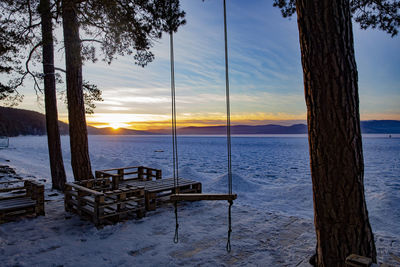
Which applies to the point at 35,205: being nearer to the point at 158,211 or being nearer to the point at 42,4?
the point at 158,211

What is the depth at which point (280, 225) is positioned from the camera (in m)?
5.27

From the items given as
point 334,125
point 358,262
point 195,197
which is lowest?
point 358,262

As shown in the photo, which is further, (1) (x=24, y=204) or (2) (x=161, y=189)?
(2) (x=161, y=189)

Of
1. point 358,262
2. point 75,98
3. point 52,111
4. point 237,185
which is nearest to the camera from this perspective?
point 358,262

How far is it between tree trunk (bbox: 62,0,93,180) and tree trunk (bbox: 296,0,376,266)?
6.82m

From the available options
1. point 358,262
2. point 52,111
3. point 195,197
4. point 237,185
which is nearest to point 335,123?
point 358,262

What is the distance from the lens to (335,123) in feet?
9.53

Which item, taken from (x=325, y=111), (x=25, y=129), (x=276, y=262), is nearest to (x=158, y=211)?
(x=276, y=262)

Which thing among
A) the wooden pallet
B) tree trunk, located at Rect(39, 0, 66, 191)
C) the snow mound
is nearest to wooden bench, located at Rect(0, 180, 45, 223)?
the wooden pallet

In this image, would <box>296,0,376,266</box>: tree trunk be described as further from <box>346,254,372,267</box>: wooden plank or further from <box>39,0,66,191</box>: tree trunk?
<box>39,0,66,191</box>: tree trunk

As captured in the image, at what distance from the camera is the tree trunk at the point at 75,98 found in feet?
25.0

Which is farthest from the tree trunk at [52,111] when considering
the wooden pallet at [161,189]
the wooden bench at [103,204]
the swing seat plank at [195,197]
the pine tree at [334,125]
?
the pine tree at [334,125]

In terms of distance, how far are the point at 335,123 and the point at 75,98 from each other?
729cm

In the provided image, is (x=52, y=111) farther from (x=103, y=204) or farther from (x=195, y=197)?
(x=195, y=197)
